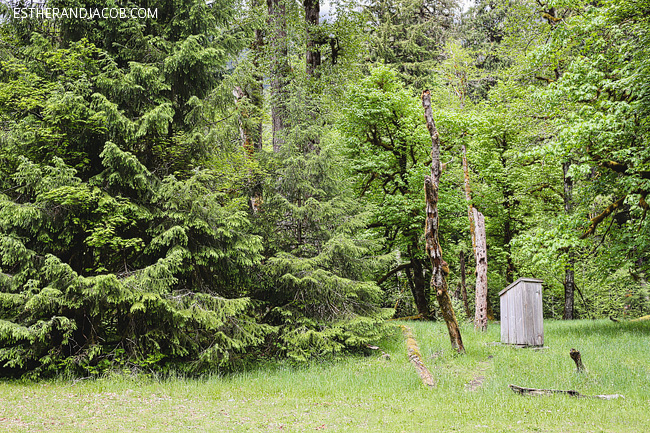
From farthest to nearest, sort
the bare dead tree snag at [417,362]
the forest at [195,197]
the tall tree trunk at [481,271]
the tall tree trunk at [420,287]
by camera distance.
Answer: the tall tree trunk at [420,287] → the tall tree trunk at [481,271] → the forest at [195,197] → the bare dead tree snag at [417,362]

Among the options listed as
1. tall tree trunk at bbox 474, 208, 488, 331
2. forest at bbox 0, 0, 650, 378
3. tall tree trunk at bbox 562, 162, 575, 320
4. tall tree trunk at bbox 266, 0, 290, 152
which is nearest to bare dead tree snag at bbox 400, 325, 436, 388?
forest at bbox 0, 0, 650, 378

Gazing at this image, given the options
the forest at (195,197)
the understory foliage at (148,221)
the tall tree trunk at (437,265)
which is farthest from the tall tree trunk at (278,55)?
the tall tree trunk at (437,265)

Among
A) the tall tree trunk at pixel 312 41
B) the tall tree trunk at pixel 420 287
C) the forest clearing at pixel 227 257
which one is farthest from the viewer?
the tall tree trunk at pixel 420 287

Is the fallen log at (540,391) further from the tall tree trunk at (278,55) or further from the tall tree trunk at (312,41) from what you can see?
the tall tree trunk at (312,41)

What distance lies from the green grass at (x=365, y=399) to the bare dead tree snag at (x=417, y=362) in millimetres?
150

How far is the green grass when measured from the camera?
5.57 meters

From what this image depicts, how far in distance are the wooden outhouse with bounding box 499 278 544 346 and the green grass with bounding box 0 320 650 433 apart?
0.66 meters

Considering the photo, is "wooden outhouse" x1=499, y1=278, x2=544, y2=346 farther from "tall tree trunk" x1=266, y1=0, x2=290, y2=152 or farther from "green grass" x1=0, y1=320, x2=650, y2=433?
"tall tree trunk" x1=266, y1=0, x2=290, y2=152

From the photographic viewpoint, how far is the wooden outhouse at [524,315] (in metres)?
10.7

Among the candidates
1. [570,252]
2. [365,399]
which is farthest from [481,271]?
[365,399]

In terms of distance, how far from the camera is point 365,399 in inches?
274

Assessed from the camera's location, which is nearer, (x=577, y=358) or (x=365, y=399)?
(x=365, y=399)

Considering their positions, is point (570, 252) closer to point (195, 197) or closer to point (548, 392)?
point (548, 392)

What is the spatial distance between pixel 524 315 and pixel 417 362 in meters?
3.67
